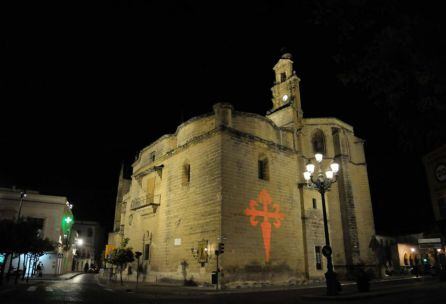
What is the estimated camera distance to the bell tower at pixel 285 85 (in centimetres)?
2889

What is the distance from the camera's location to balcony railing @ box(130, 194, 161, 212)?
24656 mm

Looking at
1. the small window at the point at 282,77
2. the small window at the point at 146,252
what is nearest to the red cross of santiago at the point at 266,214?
the small window at the point at 146,252

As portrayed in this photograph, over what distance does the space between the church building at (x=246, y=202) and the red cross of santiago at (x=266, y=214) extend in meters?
0.06

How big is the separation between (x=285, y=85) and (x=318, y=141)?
6.32 m

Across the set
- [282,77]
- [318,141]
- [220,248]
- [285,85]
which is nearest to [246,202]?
[220,248]

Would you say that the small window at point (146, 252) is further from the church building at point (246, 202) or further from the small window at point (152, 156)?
the small window at point (152, 156)

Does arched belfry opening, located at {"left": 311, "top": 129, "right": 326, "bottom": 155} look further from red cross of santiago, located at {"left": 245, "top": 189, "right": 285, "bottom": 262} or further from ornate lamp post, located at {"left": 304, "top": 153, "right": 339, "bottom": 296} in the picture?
ornate lamp post, located at {"left": 304, "top": 153, "right": 339, "bottom": 296}

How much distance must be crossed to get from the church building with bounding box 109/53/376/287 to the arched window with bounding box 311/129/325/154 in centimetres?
9

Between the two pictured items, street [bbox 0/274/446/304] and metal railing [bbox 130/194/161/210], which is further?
metal railing [bbox 130/194/161/210]

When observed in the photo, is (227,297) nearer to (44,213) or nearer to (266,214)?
(266,214)

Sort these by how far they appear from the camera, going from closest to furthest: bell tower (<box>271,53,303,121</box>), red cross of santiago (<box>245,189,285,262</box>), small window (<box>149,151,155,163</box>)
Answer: red cross of santiago (<box>245,189,285,262</box>)
small window (<box>149,151,155,163</box>)
bell tower (<box>271,53,303,121</box>)

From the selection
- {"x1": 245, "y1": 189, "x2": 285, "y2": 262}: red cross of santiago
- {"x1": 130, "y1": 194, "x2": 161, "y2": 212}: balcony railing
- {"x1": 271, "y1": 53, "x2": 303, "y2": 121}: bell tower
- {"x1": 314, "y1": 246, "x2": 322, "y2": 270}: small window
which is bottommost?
{"x1": 314, "y1": 246, "x2": 322, "y2": 270}: small window

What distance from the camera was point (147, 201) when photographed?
2578cm

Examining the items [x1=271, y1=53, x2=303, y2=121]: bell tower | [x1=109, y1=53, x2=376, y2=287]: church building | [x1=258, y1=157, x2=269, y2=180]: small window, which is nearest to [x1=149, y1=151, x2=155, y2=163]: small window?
[x1=109, y1=53, x2=376, y2=287]: church building
